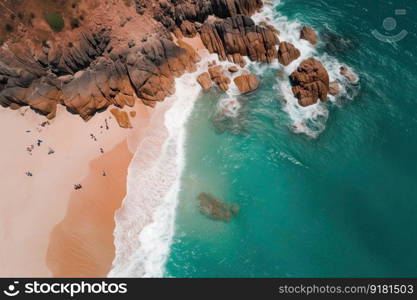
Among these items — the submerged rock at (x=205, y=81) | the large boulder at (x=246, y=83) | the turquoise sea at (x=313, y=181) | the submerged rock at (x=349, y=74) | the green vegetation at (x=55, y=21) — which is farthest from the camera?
the submerged rock at (x=349, y=74)

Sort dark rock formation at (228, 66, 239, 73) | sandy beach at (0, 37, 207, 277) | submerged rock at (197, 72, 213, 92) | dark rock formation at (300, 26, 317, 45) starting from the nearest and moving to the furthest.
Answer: sandy beach at (0, 37, 207, 277)
submerged rock at (197, 72, 213, 92)
dark rock formation at (228, 66, 239, 73)
dark rock formation at (300, 26, 317, 45)

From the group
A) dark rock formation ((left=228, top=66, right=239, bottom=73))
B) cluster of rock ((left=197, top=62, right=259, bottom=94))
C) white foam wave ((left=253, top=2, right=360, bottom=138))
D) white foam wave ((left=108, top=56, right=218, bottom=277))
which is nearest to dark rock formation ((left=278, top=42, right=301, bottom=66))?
white foam wave ((left=253, top=2, right=360, bottom=138))

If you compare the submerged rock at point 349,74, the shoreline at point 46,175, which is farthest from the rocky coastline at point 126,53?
the shoreline at point 46,175

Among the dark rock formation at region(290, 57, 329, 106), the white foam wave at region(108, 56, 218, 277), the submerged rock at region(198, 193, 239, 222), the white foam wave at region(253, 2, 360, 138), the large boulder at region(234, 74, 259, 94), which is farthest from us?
the large boulder at region(234, 74, 259, 94)

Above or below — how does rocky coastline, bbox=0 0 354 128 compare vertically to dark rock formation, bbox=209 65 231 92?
above

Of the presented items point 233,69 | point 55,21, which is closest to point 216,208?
point 233,69

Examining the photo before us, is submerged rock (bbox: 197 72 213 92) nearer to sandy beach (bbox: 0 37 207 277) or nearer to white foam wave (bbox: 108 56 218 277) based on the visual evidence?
white foam wave (bbox: 108 56 218 277)

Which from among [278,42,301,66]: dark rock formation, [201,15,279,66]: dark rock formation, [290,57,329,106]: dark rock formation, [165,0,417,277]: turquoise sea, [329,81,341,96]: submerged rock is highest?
[201,15,279,66]: dark rock formation

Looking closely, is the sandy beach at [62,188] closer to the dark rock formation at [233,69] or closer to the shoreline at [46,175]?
the shoreline at [46,175]

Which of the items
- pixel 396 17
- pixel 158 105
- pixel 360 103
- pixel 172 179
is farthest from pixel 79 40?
pixel 396 17
